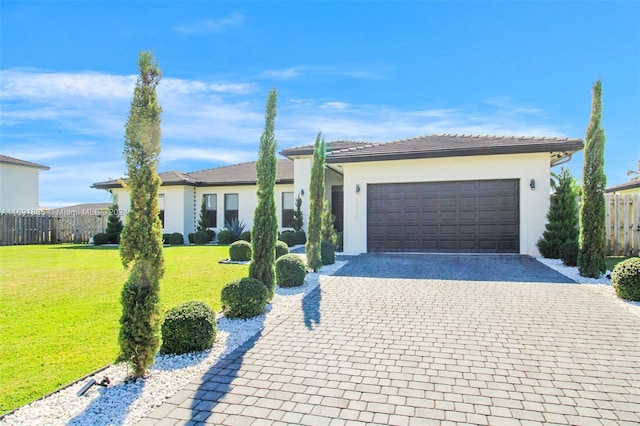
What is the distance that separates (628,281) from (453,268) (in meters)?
4.02

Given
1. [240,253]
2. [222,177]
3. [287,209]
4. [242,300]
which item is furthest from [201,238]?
Result: [242,300]

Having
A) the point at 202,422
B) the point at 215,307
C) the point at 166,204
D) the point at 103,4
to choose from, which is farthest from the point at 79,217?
the point at 202,422

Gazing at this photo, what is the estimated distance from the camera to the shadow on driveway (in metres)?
9.00

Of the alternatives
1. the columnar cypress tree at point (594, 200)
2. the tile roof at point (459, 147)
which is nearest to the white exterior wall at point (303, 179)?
the tile roof at point (459, 147)

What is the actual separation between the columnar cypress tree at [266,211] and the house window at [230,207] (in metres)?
15.0

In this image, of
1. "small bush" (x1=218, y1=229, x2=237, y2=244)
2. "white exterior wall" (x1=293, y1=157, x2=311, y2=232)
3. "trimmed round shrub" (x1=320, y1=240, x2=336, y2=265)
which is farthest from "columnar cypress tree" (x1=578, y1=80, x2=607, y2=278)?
"small bush" (x1=218, y1=229, x2=237, y2=244)

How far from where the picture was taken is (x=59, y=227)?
23.4m

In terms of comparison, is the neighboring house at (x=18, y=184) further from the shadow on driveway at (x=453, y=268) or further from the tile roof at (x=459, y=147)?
the shadow on driveway at (x=453, y=268)

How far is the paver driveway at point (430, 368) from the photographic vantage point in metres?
3.10

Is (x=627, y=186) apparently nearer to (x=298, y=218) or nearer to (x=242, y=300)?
(x=298, y=218)

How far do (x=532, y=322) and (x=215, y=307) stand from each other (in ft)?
17.7

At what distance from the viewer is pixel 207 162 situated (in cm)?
2586

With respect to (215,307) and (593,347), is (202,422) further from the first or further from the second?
(593,347)

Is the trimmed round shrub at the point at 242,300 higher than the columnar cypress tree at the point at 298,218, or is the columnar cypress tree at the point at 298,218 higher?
the columnar cypress tree at the point at 298,218
